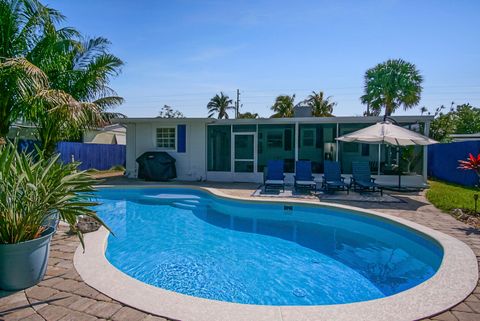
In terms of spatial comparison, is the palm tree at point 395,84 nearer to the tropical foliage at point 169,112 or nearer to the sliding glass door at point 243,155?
the sliding glass door at point 243,155

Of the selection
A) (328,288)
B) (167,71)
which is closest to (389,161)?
(328,288)

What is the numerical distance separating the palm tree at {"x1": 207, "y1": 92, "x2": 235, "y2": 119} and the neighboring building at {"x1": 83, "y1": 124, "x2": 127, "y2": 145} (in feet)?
52.7

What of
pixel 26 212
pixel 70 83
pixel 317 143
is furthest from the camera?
pixel 317 143

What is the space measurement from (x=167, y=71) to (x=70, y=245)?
11952mm

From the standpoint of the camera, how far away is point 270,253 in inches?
220

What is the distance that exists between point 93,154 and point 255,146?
10874 mm

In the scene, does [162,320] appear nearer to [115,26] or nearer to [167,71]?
[115,26]

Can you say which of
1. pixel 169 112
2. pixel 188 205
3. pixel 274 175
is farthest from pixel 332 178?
pixel 169 112

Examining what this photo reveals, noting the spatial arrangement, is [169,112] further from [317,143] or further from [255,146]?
[317,143]

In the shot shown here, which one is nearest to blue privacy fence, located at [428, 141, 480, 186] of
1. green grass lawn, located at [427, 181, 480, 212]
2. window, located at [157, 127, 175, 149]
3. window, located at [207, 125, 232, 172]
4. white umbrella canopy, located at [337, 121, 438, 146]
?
green grass lawn, located at [427, 181, 480, 212]

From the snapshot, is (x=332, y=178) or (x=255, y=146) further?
(x=255, y=146)

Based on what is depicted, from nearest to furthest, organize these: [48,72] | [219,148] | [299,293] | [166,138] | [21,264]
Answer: [21,264]
[299,293]
[48,72]
[219,148]
[166,138]

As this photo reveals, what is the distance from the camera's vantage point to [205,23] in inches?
401

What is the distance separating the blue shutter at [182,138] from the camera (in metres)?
13.4
